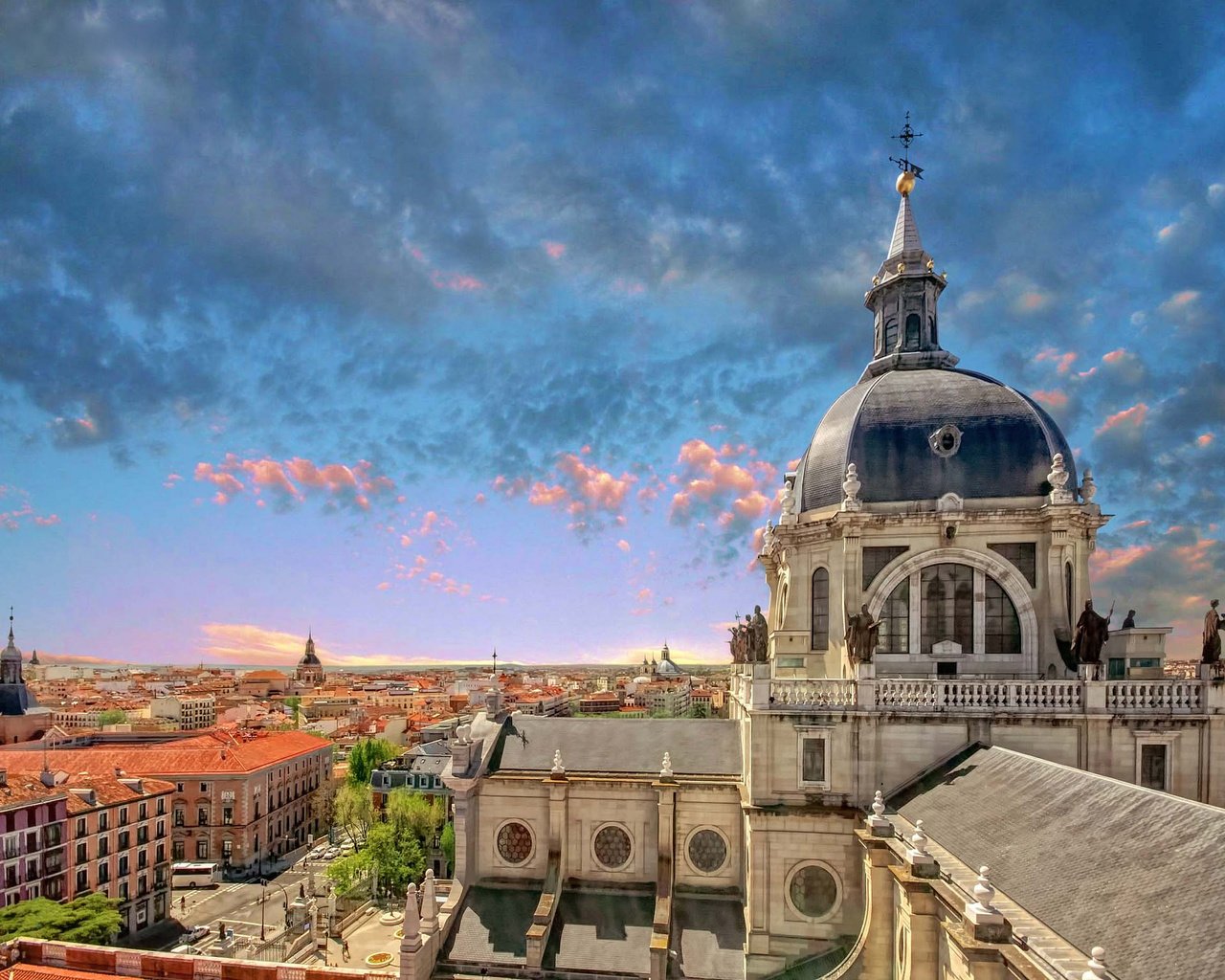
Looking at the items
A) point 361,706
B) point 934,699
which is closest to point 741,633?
point 934,699

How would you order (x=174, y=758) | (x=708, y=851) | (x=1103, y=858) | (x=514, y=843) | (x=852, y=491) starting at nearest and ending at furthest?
(x=1103, y=858), (x=708, y=851), (x=852, y=491), (x=514, y=843), (x=174, y=758)

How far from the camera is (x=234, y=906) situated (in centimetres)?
6147

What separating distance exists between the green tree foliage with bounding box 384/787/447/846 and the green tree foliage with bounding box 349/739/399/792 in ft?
43.5

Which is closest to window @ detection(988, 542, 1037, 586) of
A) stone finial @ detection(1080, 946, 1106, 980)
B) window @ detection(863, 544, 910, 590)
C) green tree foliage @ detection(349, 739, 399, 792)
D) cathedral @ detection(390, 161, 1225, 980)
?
cathedral @ detection(390, 161, 1225, 980)

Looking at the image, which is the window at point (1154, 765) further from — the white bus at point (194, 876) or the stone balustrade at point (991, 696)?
the white bus at point (194, 876)

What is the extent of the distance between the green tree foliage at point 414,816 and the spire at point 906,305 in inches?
2126

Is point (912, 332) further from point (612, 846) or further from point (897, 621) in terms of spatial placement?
point (612, 846)

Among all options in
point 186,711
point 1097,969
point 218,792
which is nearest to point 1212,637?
point 1097,969

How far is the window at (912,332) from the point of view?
3644 centimetres

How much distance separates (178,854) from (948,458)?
82201 mm

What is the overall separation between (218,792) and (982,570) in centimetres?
7533

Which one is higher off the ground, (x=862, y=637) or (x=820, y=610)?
(x=820, y=610)

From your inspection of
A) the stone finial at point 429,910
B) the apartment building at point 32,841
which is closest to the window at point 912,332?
the stone finial at point 429,910

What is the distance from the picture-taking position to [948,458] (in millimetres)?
30391
